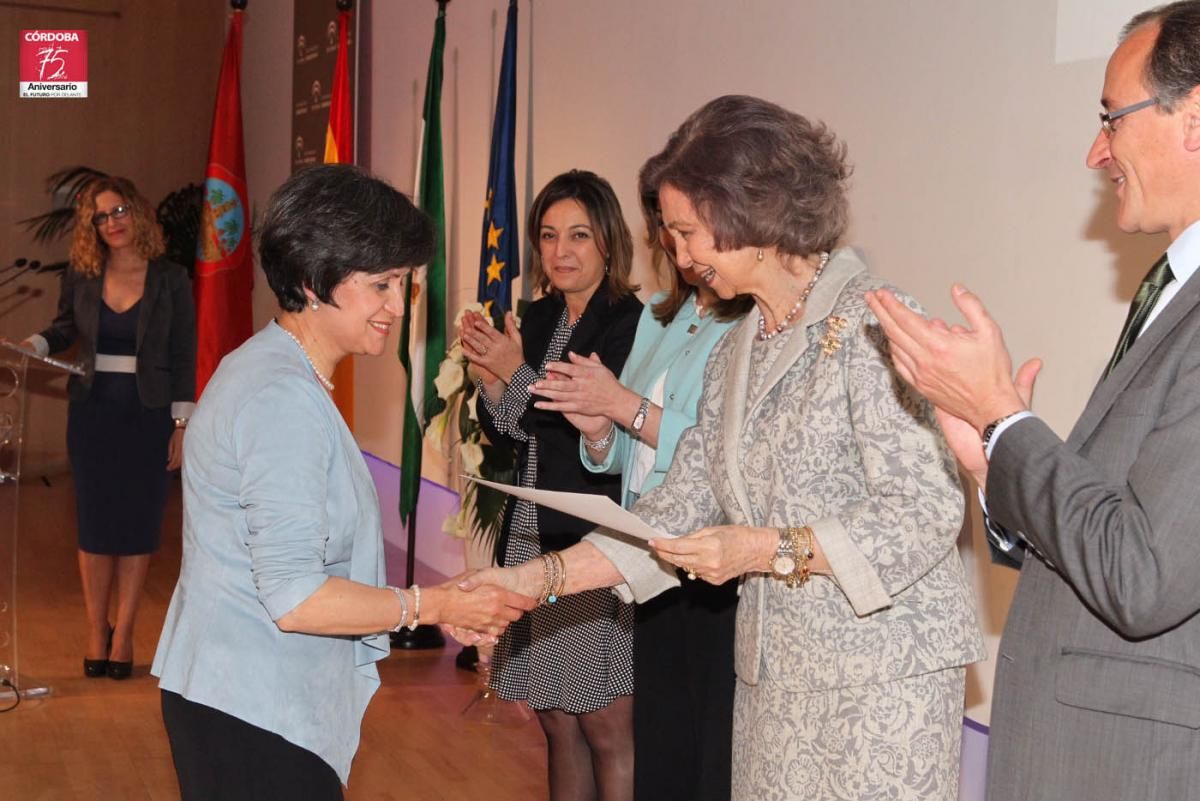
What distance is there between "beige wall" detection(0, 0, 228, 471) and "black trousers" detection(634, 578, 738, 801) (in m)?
9.81

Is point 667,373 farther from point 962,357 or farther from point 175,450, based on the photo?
point 175,450

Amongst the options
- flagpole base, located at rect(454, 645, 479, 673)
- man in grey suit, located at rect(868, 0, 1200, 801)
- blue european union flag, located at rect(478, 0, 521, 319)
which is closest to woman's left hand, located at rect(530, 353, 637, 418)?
man in grey suit, located at rect(868, 0, 1200, 801)

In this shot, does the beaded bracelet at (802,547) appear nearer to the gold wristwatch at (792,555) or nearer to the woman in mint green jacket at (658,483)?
the gold wristwatch at (792,555)

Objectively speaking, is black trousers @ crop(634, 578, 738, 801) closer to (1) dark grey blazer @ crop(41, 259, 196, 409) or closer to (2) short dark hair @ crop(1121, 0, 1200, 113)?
(2) short dark hair @ crop(1121, 0, 1200, 113)

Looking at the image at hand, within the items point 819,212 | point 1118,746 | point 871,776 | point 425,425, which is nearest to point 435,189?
point 425,425

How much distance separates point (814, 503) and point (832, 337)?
0.26m

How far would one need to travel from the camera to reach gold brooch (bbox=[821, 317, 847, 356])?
199cm

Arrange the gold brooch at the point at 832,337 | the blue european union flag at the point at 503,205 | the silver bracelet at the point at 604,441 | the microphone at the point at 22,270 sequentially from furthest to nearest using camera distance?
the microphone at the point at 22,270 < the blue european union flag at the point at 503,205 < the silver bracelet at the point at 604,441 < the gold brooch at the point at 832,337

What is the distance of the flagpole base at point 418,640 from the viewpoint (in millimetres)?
5973

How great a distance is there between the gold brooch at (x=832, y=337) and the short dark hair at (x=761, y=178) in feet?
0.57

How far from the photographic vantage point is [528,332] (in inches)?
151

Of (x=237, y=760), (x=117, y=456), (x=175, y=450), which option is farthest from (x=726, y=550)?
(x=117, y=456)

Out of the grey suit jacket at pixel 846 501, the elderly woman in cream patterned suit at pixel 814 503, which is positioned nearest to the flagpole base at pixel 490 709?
the elderly woman in cream patterned suit at pixel 814 503

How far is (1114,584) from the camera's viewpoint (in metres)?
1.35
